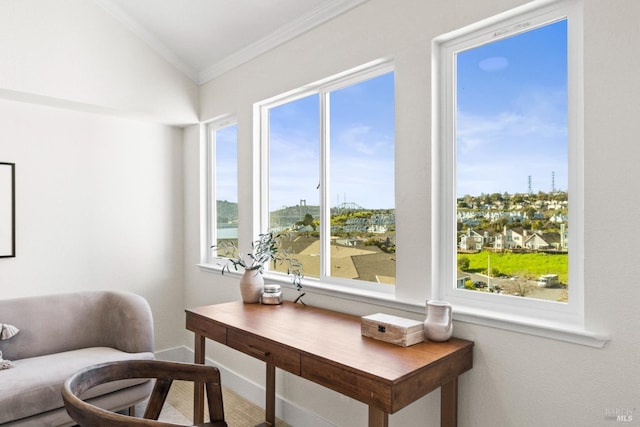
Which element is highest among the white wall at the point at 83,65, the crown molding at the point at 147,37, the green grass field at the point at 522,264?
the crown molding at the point at 147,37

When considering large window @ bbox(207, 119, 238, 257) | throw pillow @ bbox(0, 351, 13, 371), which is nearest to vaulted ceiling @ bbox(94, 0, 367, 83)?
large window @ bbox(207, 119, 238, 257)

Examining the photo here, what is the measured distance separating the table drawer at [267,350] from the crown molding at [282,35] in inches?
73.5

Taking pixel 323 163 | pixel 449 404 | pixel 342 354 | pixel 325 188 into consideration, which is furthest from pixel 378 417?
pixel 323 163

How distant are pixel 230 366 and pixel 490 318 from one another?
2253 mm

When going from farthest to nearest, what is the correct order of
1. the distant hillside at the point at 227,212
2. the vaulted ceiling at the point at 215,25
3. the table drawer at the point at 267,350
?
the distant hillside at the point at 227,212
the vaulted ceiling at the point at 215,25
the table drawer at the point at 267,350

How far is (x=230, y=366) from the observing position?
3.31 metres

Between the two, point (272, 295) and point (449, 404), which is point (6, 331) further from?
point (449, 404)

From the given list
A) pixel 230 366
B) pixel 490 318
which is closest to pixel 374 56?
pixel 490 318

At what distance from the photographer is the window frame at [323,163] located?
235 centimetres

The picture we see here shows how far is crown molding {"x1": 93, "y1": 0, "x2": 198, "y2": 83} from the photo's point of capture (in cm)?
318

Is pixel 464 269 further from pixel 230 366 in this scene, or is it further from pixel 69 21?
pixel 69 21

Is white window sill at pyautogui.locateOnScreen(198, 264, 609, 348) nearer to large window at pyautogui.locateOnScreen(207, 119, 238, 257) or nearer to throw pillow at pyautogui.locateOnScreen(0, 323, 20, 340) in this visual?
large window at pyautogui.locateOnScreen(207, 119, 238, 257)
